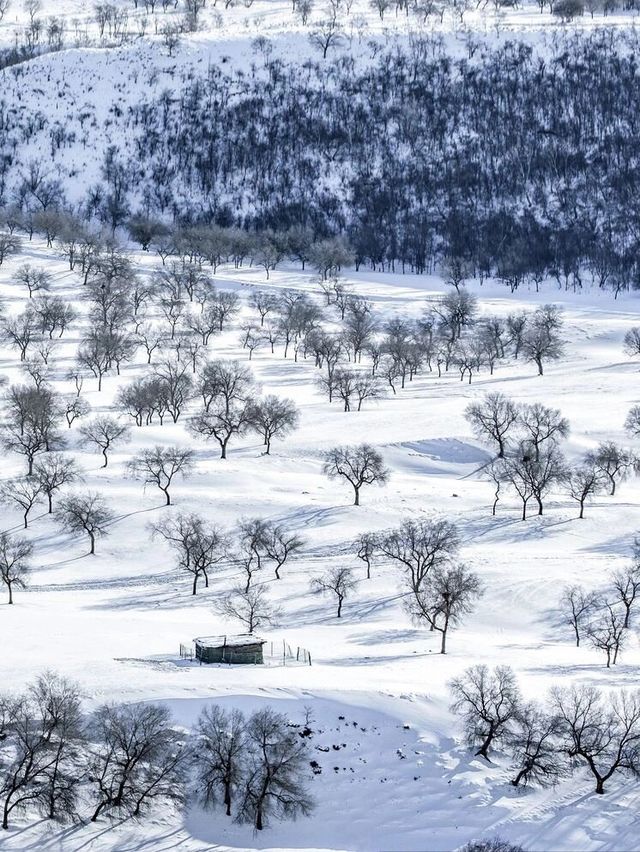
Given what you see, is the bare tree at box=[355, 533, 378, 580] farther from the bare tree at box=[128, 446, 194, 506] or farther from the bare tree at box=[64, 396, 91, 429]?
the bare tree at box=[64, 396, 91, 429]

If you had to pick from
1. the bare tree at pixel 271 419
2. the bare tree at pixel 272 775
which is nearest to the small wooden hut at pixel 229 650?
the bare tree at pixel 272 775

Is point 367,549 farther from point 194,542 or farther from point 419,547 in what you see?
point 194,542

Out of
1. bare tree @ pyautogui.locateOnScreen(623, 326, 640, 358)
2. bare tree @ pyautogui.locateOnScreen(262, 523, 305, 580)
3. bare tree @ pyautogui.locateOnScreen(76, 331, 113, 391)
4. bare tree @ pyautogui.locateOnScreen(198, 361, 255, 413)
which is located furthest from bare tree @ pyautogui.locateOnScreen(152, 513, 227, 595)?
bare tree @ pyautogui.locateOnScreen(623, 326, 640, 358)

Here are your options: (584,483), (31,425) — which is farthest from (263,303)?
(584,483)

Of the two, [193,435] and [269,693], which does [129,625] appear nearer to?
[269,693]

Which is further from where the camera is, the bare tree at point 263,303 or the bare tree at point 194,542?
the bare tree at point 263,303

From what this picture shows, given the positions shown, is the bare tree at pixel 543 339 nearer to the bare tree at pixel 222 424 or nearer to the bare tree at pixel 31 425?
the bare tree at pixel 222 424
